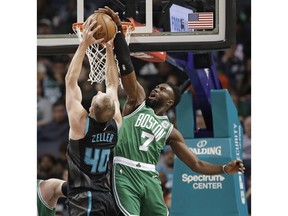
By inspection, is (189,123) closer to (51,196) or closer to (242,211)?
(242,211)

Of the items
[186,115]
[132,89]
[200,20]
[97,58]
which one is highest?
[200,20]

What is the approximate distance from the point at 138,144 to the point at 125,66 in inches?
25.0

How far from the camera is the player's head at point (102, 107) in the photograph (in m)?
5.73

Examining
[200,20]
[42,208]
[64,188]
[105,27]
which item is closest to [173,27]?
[200,20]

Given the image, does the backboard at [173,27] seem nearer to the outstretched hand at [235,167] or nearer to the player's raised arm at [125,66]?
the player's raised arm at [125,66]

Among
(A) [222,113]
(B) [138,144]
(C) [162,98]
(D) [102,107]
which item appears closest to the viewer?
(D) [102,107]

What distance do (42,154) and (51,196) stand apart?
3.44 metres

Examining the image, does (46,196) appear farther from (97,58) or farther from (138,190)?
(97,58)

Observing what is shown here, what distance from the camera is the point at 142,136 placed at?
6.22 meters

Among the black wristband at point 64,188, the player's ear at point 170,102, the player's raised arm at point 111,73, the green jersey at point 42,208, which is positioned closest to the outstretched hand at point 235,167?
the player's ear at point 170,102

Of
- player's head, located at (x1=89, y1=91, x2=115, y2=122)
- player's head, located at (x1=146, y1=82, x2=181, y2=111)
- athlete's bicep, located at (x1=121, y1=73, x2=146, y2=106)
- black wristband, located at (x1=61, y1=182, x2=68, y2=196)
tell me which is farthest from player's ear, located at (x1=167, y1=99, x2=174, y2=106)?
black wristband, located at (x1=61, y1=182, x2=68, y2=196)

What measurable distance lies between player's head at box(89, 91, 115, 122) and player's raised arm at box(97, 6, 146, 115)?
0.38 meters

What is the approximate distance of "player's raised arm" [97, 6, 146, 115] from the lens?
5953 millimetres

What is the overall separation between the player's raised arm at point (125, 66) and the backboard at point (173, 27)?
0.26 metres
